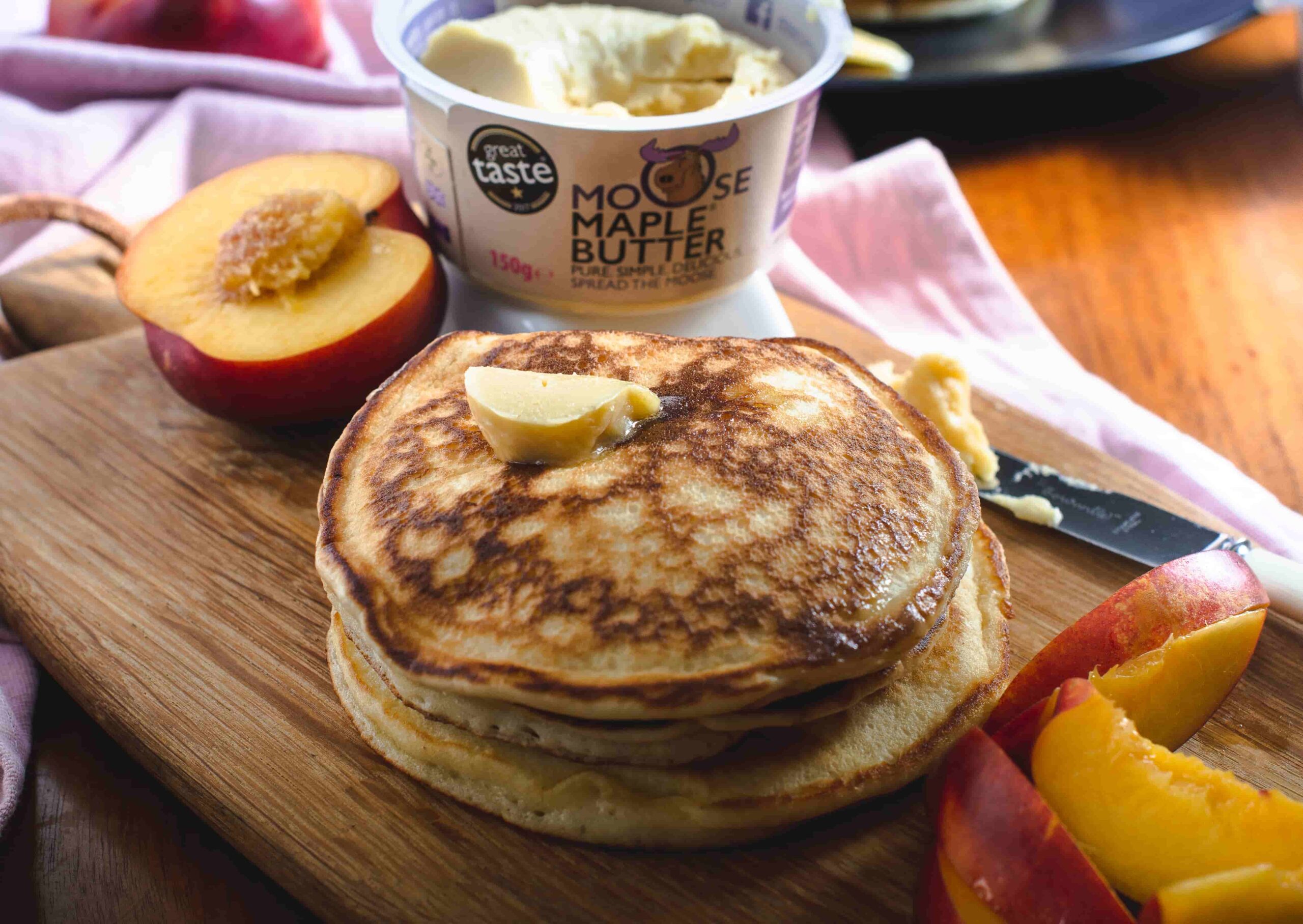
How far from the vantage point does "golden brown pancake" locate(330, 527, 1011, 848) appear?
1201mm

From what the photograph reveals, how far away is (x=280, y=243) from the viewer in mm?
1772

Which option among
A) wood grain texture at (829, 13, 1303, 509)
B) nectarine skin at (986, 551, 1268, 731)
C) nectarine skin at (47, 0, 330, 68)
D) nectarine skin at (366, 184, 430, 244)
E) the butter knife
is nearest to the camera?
nectarine skin at (986, 551, 1268, 731)

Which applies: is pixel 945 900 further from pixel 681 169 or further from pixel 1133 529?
pixel 681 169

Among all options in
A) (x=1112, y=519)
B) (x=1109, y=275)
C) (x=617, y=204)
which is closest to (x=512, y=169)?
(x=617, y=204)

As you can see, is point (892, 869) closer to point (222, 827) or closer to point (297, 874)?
point (297, 874)

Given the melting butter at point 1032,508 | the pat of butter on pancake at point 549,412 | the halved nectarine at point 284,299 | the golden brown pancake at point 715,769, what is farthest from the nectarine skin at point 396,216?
the melting butter at point 1032,508

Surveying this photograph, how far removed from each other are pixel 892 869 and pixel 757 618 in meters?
0.35

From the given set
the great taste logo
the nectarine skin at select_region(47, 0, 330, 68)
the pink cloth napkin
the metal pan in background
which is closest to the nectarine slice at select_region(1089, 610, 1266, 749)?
the pink cloth napkin

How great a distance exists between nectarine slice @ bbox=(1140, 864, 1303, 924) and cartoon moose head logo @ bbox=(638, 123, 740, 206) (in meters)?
1.18

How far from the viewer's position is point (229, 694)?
142 centimetres

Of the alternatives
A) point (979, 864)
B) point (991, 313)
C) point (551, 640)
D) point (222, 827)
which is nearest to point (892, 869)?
point (979, 864)

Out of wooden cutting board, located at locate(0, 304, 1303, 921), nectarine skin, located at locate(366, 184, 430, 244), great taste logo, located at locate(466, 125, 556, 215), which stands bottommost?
wooden cutting board, located at locate(0, 304, 1303, 921)

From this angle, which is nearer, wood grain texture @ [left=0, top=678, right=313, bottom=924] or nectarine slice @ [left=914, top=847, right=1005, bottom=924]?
nectarine slice @ [left=914, top=847, right=1005, bottom=924]

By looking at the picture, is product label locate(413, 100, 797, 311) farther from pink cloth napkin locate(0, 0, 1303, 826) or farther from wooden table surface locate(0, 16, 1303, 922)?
pink cloth napkin locate(0, 0, 1303, 826)
